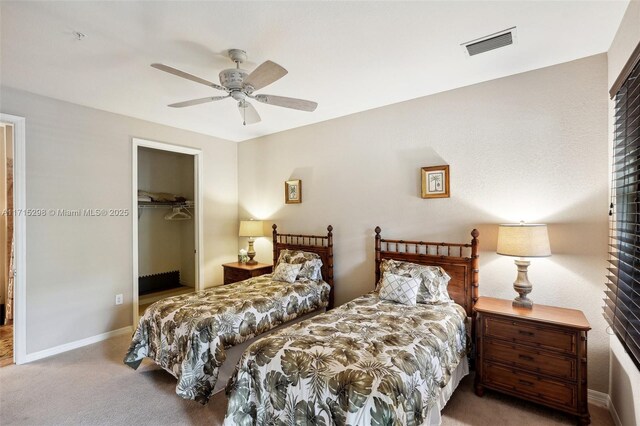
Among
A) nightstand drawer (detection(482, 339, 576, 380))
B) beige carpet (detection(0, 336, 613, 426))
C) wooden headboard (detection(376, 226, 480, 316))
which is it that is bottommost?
beige carpet (detection(0, 336, 613, 426))

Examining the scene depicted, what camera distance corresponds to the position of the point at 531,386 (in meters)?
2.26

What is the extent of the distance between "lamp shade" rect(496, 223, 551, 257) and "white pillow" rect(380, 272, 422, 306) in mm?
806

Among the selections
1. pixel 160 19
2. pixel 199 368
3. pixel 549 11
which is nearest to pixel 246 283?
pixel 199 368

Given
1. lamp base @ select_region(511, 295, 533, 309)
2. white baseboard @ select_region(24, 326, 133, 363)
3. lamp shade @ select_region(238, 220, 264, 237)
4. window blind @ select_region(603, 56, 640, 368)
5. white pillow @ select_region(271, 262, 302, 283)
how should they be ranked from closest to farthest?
window blind @ select_region(603, 56, 640, 368) → lamp base @ select_region(511, 295, 533, 309) → white baseboard @ select_region(24, 326, 133, 363) → white pillow @ select_region(271, 262, 302, 283) → lamp shade @ select_region(238, 220, 264, 237)

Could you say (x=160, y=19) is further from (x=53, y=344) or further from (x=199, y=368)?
(x=53, y=344)

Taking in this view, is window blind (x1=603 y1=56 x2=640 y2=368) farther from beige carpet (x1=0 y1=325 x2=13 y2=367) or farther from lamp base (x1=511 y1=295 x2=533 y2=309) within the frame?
beige carpet (x1=0 y1=325 x2=13 y2=367)

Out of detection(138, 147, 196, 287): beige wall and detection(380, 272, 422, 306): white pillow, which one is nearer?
detection(380, 272, 422, 306): white pillow

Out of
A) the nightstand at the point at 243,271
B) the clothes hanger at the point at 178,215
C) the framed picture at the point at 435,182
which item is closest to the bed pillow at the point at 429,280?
the framed picture at the point at 435,182

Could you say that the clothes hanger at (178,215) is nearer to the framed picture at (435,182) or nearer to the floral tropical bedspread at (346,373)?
the floral tropical bedspread at (346,373)

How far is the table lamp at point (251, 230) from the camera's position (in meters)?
4.52

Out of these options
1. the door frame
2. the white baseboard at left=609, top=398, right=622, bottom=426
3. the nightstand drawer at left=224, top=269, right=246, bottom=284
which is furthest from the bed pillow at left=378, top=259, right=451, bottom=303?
the door frame

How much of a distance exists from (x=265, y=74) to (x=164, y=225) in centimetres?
461

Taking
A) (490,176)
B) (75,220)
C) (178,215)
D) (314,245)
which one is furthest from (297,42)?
(178,215)

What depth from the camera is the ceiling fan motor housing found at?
2242 mm
